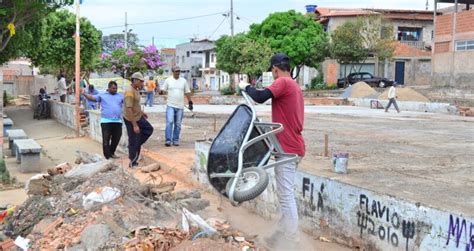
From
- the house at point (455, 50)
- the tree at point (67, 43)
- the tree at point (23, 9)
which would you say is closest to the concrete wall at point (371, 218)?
the tree at point (23, 9)

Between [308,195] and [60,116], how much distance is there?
18124 millimetres

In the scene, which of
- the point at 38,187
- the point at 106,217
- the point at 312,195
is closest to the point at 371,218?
the point at 312,195

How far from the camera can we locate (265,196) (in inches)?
258

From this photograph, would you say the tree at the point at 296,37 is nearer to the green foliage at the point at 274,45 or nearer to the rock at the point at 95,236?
the green foliage at the point at 274,45

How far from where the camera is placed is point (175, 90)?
11188 millimetres

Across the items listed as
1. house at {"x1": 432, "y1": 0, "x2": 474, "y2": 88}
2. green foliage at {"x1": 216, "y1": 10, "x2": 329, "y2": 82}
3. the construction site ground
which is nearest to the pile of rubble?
the construction site ground

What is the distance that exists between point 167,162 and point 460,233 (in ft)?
20.6

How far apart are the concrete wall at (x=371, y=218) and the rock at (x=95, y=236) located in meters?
1.90

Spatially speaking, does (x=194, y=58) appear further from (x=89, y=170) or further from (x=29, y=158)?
(x=89, y=170)

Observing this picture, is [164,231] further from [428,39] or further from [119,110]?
[428,39]

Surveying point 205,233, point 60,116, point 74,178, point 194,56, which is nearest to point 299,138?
point 205,233

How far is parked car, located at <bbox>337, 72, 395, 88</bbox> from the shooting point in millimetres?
46688

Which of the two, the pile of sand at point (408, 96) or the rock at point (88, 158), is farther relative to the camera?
the pile of sand at point (408, 96)

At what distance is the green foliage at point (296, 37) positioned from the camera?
45719 millimetres
